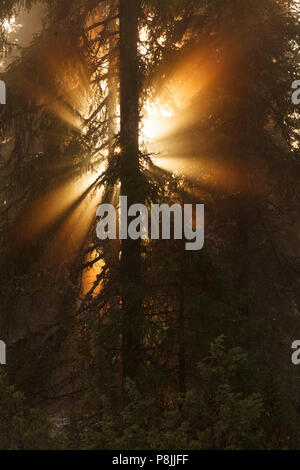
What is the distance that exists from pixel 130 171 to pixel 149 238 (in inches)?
39.7

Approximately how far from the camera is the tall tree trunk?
7734 mm

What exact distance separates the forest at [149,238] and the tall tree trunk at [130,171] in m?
0.02

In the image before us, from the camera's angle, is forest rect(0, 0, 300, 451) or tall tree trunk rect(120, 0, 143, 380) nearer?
forest rect(0, 0, 300, 451)

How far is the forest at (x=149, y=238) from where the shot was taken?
6828mm

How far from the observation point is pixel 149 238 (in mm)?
8086

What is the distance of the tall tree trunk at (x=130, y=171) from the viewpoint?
773cm

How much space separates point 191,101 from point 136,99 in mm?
3248

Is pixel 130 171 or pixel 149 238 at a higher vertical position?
pixel 130 171

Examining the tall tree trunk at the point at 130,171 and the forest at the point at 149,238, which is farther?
the tall tree trunk at the point at 130,171

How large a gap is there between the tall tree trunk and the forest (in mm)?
23

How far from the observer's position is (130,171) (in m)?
8.08

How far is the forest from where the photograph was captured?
269 inches
